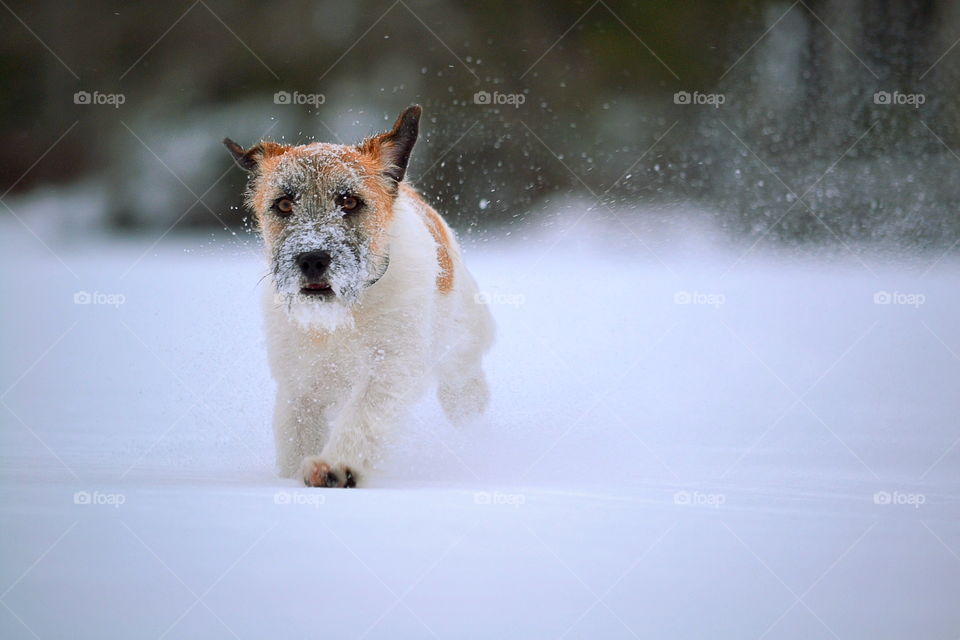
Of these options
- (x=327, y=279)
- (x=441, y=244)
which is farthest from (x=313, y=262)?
(x=441, y=244)

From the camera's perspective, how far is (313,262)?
368 centimetres

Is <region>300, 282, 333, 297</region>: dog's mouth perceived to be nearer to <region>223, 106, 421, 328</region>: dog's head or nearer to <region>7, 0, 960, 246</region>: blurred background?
<region>223, 106, 421, 328</region>: dog's head

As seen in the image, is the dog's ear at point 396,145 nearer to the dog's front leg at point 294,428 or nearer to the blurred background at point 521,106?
the dog's front leg at point 294,428

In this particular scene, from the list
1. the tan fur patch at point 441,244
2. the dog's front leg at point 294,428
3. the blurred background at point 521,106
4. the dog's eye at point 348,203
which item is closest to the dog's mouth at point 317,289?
the dog's eye at point 348,203

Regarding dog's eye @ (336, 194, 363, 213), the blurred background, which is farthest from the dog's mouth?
the blurred background

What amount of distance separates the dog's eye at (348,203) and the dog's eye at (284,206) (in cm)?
19

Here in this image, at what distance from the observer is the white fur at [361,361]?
3.83 metres

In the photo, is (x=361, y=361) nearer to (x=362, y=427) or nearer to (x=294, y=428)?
(x=362, y=427)

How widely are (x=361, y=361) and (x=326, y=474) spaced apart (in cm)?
53

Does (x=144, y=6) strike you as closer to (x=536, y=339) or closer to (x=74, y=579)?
(x=536, y=339)

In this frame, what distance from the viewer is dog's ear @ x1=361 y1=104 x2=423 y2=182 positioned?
13.5 ft

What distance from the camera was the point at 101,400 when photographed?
18.0 feet

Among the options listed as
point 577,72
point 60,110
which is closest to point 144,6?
point 60,110

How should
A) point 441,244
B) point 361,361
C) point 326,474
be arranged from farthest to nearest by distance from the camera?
1. point 441,244
2. point 361,361
3. point 326,474
